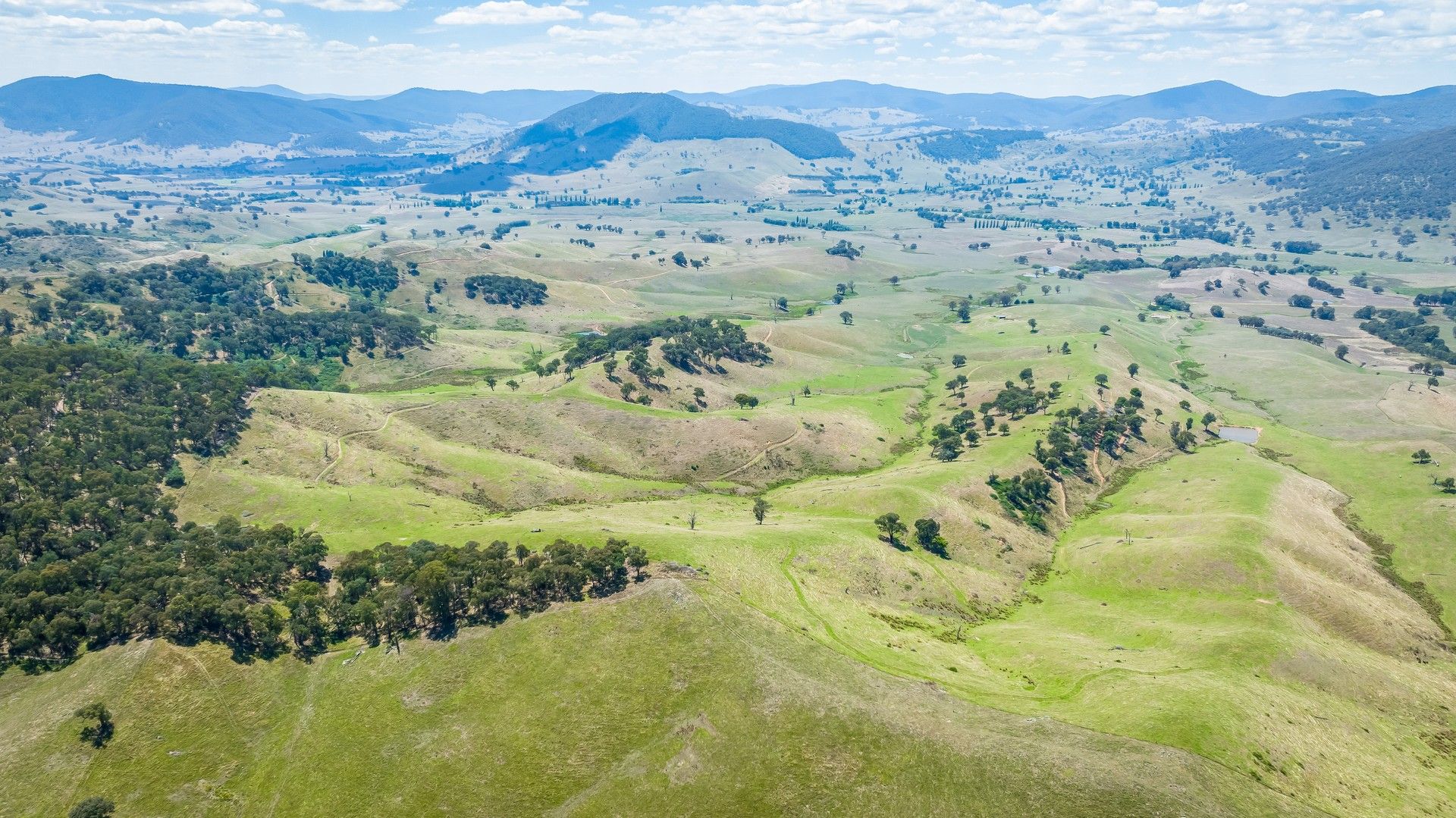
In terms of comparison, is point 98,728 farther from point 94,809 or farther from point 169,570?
point 169,570

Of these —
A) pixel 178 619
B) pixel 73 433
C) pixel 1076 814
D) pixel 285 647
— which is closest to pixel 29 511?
pixel 73 433

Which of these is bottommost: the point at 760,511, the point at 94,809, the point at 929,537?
the point at 929,537

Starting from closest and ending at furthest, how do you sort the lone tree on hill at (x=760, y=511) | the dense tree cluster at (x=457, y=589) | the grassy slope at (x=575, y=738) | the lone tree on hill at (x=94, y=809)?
the lone tree on hill at (x=94, y=809) < the grassy slope at (x=575, y=738) < the dense tree cluster at (x=457, y=589) < the lone tree on hill at (x=760, y=511)

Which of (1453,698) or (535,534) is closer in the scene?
(1453,698)

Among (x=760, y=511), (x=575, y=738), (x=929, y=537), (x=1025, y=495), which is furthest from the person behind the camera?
(x=1025, y=495)

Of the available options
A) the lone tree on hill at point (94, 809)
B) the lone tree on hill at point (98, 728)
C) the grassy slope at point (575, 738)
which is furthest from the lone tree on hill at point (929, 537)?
the lone tree on hill at point (98, 728)

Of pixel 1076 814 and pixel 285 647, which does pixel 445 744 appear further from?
pixel 1076 814

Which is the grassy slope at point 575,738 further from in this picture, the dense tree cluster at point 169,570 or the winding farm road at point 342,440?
the winding farm road at point 342,440

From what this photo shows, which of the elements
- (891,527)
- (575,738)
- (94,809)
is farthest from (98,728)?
(891,527)

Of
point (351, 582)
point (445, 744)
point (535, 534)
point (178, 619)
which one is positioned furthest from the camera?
point (535, 534)

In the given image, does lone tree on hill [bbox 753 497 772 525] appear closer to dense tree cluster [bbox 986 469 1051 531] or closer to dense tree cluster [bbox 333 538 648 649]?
dense tree cluster [bbox 333 538 648 649]

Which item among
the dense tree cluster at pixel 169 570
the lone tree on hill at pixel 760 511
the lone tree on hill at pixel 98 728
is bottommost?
the lone tree on hill at pixel 760 511
